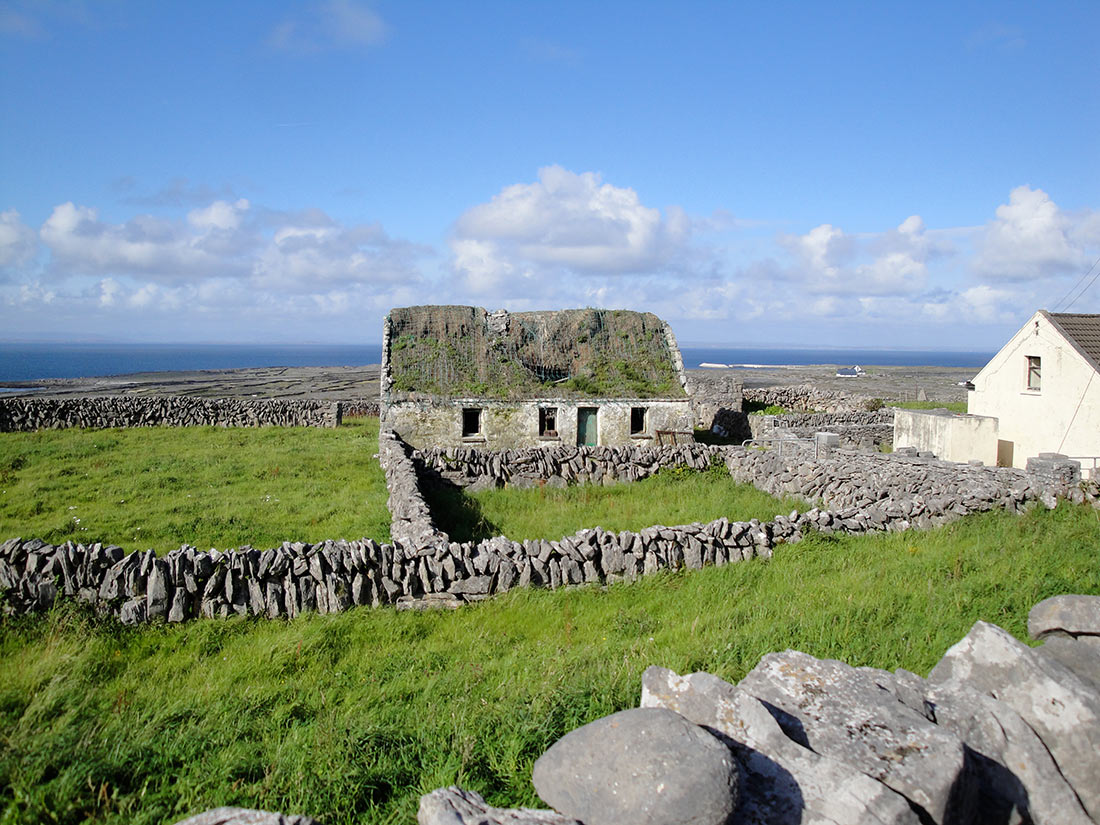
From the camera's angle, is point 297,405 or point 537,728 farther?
point 297,405

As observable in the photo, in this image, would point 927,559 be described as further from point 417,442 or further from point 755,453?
point 417,442

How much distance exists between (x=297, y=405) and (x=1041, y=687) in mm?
35434

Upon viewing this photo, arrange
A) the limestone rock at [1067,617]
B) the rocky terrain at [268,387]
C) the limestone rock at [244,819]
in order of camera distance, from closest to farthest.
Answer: the limestone rock at [244,819] → the limestone rock at [1067,617] → the rocky terrain at [268,387]

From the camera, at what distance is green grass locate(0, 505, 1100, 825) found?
421 centimetres

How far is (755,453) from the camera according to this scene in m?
19.5

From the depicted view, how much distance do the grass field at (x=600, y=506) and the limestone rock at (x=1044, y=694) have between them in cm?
858

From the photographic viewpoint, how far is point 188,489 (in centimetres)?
1747

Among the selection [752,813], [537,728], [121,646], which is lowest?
[121,646]

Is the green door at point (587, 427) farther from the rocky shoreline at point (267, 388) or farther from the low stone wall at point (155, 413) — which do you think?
the rocky shoreline at point (267, 388)

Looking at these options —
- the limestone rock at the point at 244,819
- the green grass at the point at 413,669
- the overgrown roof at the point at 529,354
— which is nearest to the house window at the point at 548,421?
the overgrown roof at the point at 529,354

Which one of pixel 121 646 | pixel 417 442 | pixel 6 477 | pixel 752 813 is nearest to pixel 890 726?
pixel 752 813

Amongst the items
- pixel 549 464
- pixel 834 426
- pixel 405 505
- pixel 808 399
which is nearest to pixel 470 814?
pixel 405 505

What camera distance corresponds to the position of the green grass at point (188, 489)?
13078 mm

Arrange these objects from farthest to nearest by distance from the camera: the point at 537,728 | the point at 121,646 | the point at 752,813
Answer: the point at 121,646 → the point at 537,728 → the point at 752,813
